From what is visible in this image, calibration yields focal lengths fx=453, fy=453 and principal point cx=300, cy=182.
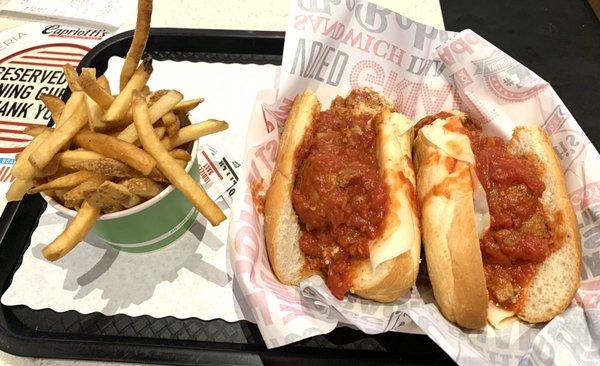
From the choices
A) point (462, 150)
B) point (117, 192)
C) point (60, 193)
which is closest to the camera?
point (117, 192)

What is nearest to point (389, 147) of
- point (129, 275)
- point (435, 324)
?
point (435, 324)

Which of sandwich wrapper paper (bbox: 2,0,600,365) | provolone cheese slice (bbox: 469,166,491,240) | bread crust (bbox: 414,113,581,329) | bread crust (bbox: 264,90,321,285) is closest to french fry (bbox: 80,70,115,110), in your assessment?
sandwich wrapper paper (bbox: 2,0,600,365)

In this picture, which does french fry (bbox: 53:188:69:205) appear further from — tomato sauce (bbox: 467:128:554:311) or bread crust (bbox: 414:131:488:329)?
tomato sauce (bbox: 467:128:554:311)

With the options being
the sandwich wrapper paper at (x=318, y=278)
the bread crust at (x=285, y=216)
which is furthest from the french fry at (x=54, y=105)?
the bread crust at (x=285, y=216)

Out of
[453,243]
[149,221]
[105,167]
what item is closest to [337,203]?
[453,243]

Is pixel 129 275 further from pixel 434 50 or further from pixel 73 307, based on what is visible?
pixel 434 50

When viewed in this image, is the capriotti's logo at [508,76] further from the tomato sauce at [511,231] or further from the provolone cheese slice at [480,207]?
the provolone cheese slice at [480,207]

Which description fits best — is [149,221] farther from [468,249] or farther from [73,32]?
[73,32]
